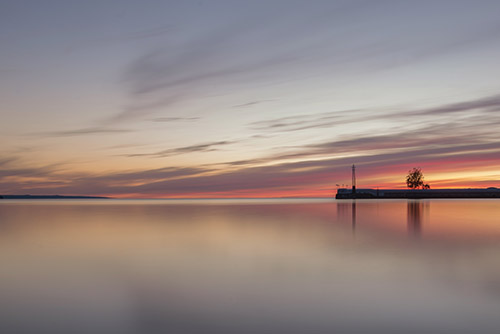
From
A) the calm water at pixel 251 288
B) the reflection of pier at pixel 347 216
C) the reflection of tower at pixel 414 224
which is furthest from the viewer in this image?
the reflection of pier at pixel 347 216

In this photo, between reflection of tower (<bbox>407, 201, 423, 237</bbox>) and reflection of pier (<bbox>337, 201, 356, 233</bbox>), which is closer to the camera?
reflection of tower (<bbox>407, 201, 423, 237</bbox>)

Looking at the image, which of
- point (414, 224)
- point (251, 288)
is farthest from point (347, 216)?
point (251, 288)

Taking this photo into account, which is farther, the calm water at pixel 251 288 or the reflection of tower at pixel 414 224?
the reflection of tower at pixel 414 224

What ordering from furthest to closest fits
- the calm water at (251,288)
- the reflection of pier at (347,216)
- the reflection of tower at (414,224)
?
the reflection of pier at (347,216) → the reflection of tower at (414,224) → the calm water at (251,288)

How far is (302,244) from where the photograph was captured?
27.3m

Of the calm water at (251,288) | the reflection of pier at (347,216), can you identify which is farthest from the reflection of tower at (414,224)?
the calm water at (251,288)

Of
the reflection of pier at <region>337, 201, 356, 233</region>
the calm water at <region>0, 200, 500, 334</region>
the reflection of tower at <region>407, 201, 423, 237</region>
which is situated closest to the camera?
the calm water at <region>0, 200, 500, 334</region>

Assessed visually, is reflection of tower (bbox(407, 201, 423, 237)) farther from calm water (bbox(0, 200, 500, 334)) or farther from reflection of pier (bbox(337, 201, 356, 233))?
calm water (bbox(0, 200, 500, 334))

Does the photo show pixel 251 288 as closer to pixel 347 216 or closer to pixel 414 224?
pixel 414 224

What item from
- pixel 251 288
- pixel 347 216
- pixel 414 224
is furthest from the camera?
pixel 347 216

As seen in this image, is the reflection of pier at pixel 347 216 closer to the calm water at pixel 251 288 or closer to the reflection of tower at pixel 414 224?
the reflection of tower at pixel 414 224

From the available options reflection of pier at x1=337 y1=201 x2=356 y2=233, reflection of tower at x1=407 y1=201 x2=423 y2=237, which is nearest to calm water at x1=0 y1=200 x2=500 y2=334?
reflection of tower at x1=407 y1=201 x2=423 y2=237

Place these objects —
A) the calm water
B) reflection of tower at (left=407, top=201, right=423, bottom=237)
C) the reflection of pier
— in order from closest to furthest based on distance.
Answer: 1. the calm water
2. reflection of tower at (left=407, top=201, right=423, bottom=237)
3. the reflection of pier

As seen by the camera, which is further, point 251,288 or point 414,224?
point 414,224
